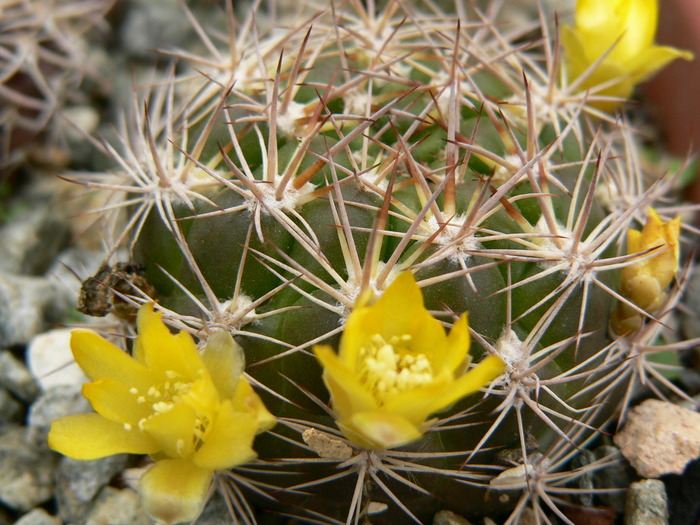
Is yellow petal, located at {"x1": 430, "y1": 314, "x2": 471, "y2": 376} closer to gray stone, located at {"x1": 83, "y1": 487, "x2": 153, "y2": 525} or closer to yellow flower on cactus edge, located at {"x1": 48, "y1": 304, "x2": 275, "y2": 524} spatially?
yellow flower on cactus edge, located at {"x1": 48, "y1": 304, "x2": 275, "y2": 524}

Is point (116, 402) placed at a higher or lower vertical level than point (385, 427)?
lower

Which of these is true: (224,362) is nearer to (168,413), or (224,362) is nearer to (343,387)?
(168,413)

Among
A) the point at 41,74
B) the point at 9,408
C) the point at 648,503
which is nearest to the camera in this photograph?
the point at 648,503

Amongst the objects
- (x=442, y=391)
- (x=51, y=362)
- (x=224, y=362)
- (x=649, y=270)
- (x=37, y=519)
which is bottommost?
(x=37, y=519)

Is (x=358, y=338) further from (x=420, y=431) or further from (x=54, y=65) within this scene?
(x=54, y=65)

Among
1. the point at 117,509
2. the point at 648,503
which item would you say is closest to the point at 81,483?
the point at 117,509

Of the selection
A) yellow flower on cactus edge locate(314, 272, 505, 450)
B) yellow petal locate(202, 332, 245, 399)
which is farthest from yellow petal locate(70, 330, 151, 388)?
yellow flower on cactus edge locate(314, 272, 505, 450)
